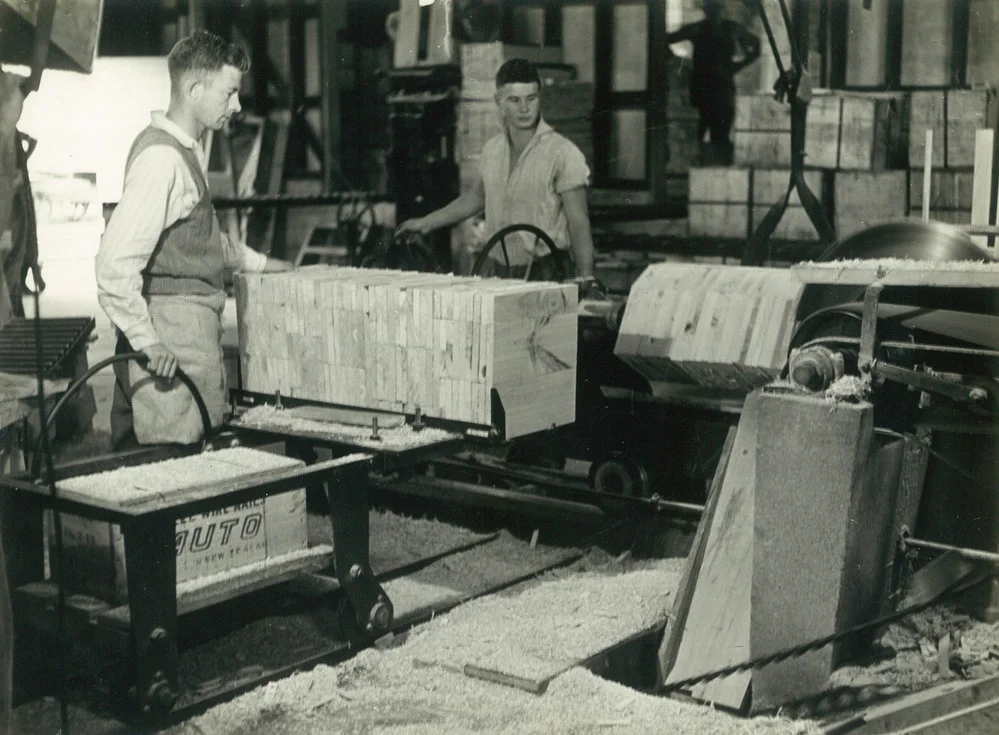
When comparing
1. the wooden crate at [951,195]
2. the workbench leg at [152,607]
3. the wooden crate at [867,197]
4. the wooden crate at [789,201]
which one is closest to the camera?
the workbench leg at [152,607]

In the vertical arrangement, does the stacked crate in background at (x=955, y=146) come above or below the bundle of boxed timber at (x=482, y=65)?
below

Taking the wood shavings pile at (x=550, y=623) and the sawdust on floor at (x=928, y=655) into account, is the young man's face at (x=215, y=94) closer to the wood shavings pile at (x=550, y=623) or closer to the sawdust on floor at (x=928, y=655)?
the wood shavings pile at (x=550, y=623)

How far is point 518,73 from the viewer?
6.64m

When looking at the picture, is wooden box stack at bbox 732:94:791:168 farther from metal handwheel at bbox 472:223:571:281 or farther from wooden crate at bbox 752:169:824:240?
metal handwheel at bbox 472:223:571:281

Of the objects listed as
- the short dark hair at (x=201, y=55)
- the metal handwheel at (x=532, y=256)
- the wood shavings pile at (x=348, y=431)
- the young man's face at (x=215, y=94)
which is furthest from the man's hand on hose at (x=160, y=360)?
the metal handwheel at (x=532, y=256)

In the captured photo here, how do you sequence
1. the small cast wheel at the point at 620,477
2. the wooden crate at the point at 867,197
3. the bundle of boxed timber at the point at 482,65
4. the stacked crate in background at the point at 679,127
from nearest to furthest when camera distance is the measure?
the small cast wheel at the point at 620,477, the wooden crate at the point at 867,197, the bundle of boxed timber at the point at 482,65, the stacked crate in background at the point at 679,127

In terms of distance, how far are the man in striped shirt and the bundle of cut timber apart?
395 mm

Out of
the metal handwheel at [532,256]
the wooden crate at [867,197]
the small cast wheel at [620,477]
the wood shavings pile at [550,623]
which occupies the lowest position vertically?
the wood shavings pile at [550,623]

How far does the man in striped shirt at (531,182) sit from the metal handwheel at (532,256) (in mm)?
46

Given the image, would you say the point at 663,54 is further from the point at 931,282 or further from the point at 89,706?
the point at 89,706

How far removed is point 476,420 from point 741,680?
1336mm

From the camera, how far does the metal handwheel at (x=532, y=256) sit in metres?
6.15

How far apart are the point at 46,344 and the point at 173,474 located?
6.72ft

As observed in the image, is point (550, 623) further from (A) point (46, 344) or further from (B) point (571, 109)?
(B) point (571, 109)
